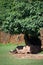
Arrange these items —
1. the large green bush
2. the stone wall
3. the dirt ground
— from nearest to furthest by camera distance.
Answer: the dirt ground → the large green bush → the stone wall

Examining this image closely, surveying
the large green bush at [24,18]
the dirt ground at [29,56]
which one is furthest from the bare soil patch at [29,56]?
the large green bush at [24,18]

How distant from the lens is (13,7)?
24688mm

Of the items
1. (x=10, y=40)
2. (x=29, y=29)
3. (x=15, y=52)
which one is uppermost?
(x=29, y=29)

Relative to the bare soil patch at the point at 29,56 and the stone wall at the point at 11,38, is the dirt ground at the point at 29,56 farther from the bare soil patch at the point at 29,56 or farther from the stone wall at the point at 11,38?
the stone wall at the point at 11,38

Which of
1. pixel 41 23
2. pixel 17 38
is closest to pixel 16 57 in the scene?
pixel 41 23

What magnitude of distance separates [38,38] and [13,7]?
3128 mm

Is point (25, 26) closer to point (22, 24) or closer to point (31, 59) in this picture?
point (22, 24)

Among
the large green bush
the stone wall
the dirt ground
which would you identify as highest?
the large green bush

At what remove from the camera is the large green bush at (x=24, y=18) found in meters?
23.8

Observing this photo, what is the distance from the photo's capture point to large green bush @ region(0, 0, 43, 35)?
77.9 ft

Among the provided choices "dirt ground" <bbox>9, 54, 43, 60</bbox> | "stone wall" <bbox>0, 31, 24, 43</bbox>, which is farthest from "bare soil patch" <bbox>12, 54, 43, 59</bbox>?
"stone wall" <bbox>0, 31, 24, 43</bbox>

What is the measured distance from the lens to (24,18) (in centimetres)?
2436

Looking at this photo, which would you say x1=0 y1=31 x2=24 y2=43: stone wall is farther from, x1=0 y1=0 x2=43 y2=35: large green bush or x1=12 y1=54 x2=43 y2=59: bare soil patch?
x1=12 y1=54 x2=43 y2=59: bare soil patch

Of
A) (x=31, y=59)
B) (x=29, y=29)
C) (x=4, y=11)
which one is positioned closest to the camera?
(x=31, y=59)
